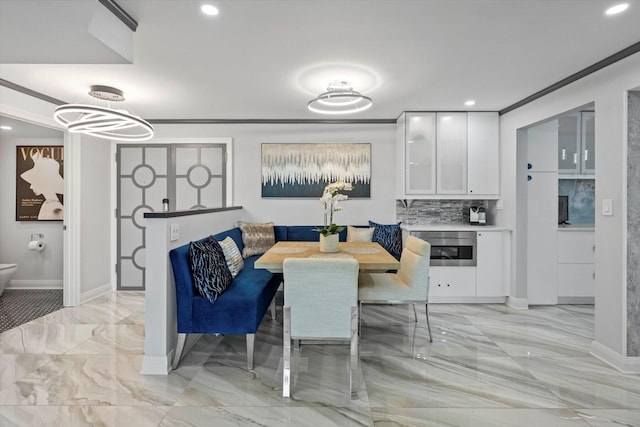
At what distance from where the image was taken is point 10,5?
1799 mm

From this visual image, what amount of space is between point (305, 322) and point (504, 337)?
2088 mm

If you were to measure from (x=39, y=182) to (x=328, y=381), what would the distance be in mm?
4967

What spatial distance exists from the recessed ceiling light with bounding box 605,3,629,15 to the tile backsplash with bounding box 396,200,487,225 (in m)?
2.87

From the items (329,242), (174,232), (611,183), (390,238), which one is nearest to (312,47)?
(329,242)

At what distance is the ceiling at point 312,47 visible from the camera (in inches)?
80.1

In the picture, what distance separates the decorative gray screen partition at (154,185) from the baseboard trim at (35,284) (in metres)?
0.90

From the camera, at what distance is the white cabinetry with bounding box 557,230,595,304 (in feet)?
13.5

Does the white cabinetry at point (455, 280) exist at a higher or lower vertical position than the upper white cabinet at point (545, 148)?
lower

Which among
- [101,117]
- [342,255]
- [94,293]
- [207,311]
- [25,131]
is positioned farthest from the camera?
[25,131]

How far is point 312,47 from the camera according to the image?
102 inches

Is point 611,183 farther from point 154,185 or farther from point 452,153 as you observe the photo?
point 154,185

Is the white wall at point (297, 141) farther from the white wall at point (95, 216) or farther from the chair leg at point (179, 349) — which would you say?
the chair leg at point (179, 349)

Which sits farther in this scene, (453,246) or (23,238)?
(23,238)

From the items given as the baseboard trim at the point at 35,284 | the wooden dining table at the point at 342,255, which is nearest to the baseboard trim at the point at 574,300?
the wooden dining table at the point at 342,255
